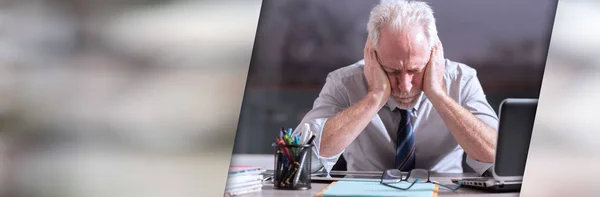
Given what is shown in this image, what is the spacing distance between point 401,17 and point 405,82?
0.20 meters

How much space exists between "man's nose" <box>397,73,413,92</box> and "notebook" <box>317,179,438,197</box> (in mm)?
303

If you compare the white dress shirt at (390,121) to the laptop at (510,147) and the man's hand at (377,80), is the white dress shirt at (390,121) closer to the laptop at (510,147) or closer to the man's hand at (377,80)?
the man's hand at (377,80)

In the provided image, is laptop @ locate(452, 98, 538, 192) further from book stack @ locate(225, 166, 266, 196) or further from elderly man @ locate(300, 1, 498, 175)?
book stack @ locate(225, 166, 266, 196)

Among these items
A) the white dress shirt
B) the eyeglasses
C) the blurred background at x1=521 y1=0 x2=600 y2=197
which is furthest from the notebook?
the blurred background at x1=521 y1=0 x2=600 y2=197

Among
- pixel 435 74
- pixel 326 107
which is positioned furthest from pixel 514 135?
pixel 326 107

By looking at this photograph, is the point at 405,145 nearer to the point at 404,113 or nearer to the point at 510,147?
the point at 404,113

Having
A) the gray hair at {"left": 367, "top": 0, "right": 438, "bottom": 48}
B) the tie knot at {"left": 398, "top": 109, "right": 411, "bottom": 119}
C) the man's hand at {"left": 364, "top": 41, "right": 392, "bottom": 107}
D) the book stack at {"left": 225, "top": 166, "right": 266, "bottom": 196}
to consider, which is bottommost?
the book stack at {"left": 225, "top": 166, "right": 266, "bottom": 196}

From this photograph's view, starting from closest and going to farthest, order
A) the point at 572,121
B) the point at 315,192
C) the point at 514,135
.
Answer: the point at 315,192 → the point at 514,135 → the point at 572,121

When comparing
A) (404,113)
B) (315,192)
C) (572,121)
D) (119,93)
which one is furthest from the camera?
(119,93)

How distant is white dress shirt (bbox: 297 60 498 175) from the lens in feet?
5.44

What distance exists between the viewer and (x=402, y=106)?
169cm

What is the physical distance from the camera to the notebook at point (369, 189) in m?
1.38

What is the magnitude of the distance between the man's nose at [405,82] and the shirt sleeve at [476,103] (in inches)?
6.6

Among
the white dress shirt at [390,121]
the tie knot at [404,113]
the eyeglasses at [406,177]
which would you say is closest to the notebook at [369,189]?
the eyeglasses at [406,177]
